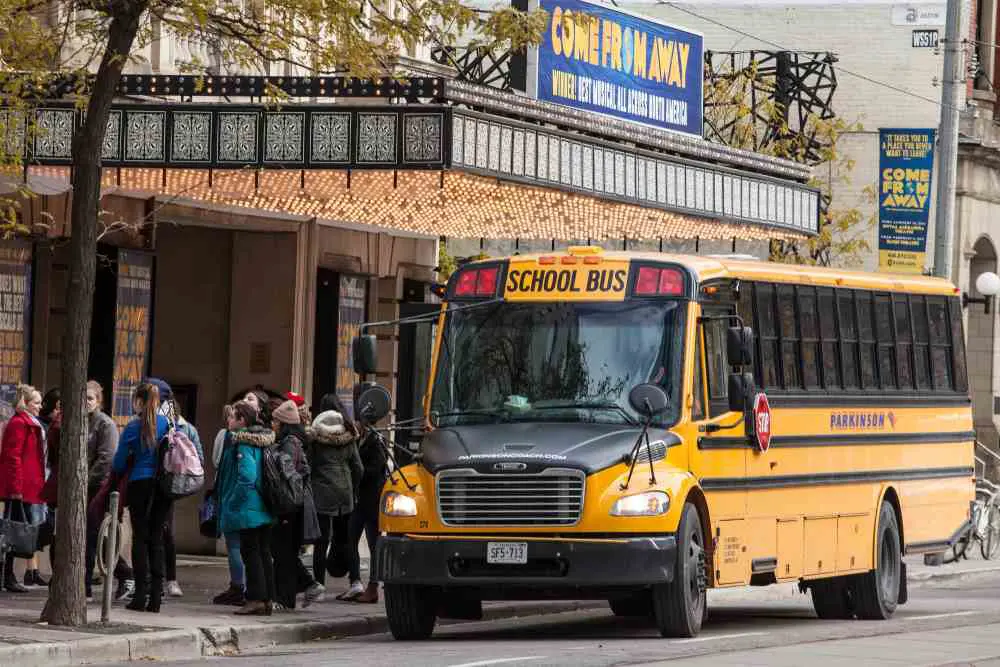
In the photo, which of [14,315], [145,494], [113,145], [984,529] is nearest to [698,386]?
[145,494]

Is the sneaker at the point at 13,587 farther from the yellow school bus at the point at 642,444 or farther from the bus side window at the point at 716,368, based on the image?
the bus side window at the point at 716,368

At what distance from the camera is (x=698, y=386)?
1748 cm

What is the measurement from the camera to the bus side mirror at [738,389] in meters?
17.4

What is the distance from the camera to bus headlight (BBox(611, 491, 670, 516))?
1630 cm

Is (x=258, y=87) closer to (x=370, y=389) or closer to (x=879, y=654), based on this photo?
(x=370, y=389)

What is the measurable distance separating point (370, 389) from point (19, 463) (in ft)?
12.3

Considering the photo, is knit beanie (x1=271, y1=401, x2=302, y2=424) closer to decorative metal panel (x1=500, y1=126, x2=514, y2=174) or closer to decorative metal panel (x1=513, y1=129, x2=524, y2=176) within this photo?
decorative metal panel (x1=500, y1=126, x2=514, y2=174)

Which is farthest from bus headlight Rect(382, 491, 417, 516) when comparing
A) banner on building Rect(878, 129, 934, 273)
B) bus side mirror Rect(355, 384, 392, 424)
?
banner on building Rect(878, 129, 934, 273)

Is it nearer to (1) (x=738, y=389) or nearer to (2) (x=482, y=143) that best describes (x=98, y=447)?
(2) (x=482, y=143)

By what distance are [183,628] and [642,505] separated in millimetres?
3376

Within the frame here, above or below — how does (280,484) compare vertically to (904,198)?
below

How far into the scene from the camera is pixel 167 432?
17.7 metres

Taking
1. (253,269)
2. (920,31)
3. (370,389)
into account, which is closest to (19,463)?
(370,389)

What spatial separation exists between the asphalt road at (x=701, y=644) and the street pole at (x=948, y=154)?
28.5ft
